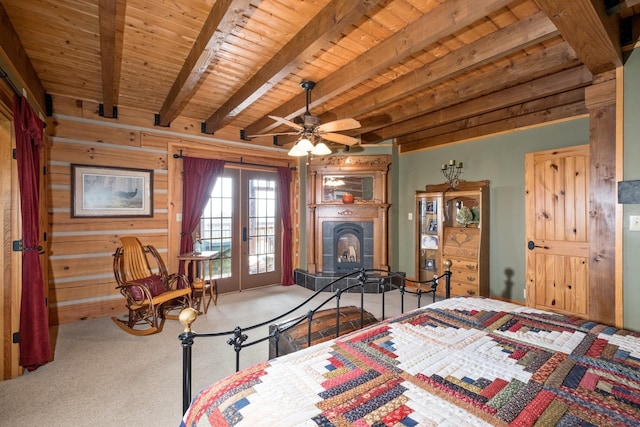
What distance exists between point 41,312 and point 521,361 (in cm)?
351

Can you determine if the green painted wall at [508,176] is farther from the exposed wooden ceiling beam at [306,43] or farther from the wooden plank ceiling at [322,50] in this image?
the exposed wooden ceiling beam at [306,43]

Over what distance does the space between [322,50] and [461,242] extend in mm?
3468

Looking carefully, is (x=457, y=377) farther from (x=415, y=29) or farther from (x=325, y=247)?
(x=325, y=247)

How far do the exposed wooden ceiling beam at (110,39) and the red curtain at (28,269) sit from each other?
0.72 m

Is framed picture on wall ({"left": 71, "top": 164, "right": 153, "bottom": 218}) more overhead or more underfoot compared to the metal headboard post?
more overhead

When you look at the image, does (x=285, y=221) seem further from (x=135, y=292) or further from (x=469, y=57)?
(x=469, y=57)

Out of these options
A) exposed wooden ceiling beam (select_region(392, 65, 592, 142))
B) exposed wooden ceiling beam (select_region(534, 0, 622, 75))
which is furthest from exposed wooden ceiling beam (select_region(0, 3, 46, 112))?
exposed wooden ceiling beam (select_region(392, 65, 592, 142))

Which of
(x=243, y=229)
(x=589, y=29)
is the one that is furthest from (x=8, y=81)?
(x=589, y=29)

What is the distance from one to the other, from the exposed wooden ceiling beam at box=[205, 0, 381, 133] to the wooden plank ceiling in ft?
0.03

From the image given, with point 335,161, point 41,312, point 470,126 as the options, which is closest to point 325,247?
point 335,161

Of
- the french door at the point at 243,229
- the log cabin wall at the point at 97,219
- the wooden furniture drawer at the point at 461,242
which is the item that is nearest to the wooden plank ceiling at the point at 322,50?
the log cabin wall at the point at 97,219

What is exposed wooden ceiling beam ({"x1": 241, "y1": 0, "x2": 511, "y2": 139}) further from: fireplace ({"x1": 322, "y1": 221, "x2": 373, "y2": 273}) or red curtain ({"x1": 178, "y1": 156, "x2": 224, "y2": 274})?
fireplace ({"x1": 322, "y1": 221, "x2": 373, "y2": 273})

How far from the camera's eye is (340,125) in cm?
304

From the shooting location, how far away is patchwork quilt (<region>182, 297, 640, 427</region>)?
1008 millimetres
